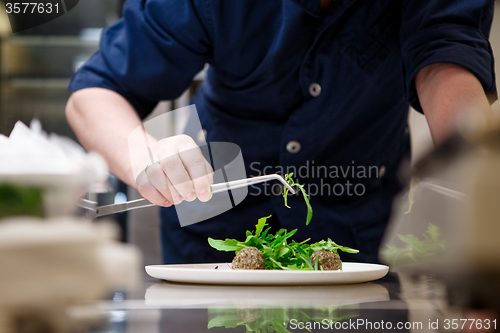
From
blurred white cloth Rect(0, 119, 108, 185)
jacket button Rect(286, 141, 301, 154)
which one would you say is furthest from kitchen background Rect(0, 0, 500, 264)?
blurred white cloth Rect(0, 119, 108, 185)

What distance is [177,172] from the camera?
0.53 m

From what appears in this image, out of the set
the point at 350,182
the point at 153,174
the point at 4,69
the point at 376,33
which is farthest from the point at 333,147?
the point at 4,69

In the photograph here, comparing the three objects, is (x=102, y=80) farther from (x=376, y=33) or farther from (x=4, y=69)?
(x=4, y=69)

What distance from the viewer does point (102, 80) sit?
0.79 m

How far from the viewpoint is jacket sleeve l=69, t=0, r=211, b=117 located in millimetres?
771

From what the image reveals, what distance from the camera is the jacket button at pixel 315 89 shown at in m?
0.79

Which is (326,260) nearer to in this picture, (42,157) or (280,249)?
(280,249)

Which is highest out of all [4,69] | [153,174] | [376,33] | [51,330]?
[4,69]

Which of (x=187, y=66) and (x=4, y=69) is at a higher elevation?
(x=4, y=69)

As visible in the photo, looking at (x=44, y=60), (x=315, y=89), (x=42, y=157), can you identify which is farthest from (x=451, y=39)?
(x=44, y=60)

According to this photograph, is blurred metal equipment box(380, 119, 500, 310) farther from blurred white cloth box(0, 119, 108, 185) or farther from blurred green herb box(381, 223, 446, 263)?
blurred white cloth box(0, 119, 108, 185)

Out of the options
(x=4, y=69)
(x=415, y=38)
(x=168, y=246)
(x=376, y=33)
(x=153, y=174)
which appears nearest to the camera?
(x=153, y=174)

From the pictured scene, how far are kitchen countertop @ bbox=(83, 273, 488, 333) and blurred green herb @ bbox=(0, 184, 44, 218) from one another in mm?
59

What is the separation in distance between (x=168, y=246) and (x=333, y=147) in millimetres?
439
